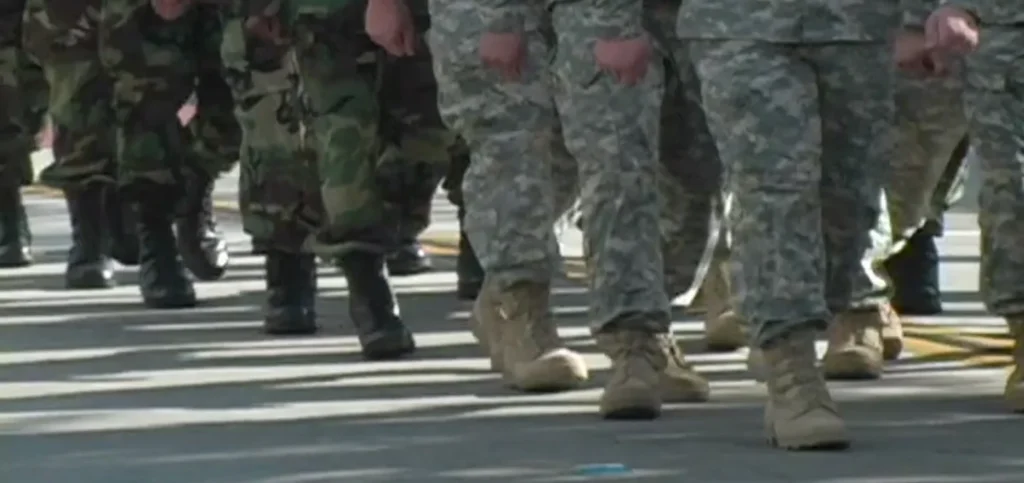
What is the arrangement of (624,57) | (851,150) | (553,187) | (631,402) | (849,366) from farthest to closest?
(553,187) < (849,366) < (631,402) < (624,57) < (851,150)

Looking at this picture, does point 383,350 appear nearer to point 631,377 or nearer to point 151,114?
point 631,377

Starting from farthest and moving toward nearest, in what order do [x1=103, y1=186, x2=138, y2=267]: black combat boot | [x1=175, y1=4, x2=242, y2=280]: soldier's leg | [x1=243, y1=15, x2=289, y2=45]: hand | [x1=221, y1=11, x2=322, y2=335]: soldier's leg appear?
[x1=103, y1=186, x2=138, y2=267]: black combat boot
[x1=175, y1=4, x2=242, y2=280]: soldier's leg
[x1=221, y1=11, x2=322, y2=335]: soldier's leg
[x1=243, y1=15, x2=289, y2=45]: hand

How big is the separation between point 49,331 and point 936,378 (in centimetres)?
312

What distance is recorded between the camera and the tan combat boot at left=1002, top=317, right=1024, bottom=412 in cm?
789

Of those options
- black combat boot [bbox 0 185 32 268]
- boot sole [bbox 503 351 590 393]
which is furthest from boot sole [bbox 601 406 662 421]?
black combat boot [bbox 0 185 32 268]

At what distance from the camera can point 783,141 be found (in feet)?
23.8

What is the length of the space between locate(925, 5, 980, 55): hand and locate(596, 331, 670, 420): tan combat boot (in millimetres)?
1061

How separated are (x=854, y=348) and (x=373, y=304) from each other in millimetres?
1486

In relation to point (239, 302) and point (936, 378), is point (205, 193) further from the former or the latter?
point (936, 378)

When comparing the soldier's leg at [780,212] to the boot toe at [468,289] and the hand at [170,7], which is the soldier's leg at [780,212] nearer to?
the hand at [170,7]

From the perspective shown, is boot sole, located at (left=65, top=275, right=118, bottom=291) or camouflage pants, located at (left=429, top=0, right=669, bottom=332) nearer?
camouflage pants, located at (left=429, top=0, right=669, bottom=332)

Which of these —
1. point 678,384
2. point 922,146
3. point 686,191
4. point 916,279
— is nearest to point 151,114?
point 686,191

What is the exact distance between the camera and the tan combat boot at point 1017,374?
7895 millimetres

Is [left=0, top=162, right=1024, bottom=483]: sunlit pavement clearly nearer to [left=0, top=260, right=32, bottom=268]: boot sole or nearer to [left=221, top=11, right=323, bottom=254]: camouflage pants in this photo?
[left=221, top=11, right=323, bottom=254]: camouflage pants
